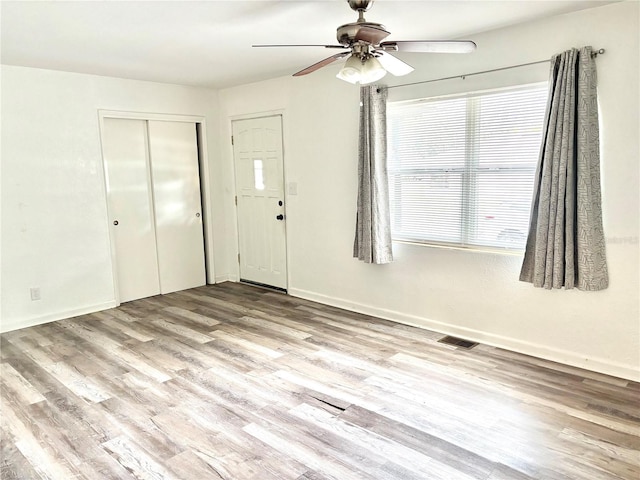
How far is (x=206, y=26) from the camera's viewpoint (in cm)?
309

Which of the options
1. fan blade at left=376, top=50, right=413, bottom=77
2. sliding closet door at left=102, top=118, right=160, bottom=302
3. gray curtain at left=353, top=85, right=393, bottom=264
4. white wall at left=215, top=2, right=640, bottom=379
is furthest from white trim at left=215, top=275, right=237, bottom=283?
fan blade at left=376, top=50, right=413, bottom=77

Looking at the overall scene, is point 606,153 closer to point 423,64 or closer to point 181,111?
point 423,64

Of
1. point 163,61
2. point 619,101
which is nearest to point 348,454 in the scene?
point 619,101

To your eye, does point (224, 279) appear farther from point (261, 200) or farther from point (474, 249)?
point (474, 249)

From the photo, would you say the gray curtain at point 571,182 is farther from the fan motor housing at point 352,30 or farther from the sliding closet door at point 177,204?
the sliding closet door at point 177,204

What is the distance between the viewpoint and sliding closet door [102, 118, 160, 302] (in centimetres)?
489

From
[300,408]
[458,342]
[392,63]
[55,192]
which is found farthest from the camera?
[55,192]

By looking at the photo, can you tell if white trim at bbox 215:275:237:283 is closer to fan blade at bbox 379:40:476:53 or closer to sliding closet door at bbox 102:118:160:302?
sliding closet door at bbox 102:118:160:302

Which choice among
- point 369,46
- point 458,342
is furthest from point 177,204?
point 369,46

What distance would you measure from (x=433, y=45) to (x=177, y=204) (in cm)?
382

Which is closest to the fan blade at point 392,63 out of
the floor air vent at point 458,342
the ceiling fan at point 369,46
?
the ceiling fan at point 369,46

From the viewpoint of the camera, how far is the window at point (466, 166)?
3.31 metres

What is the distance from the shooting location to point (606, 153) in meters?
2.98

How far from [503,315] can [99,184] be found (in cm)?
404
